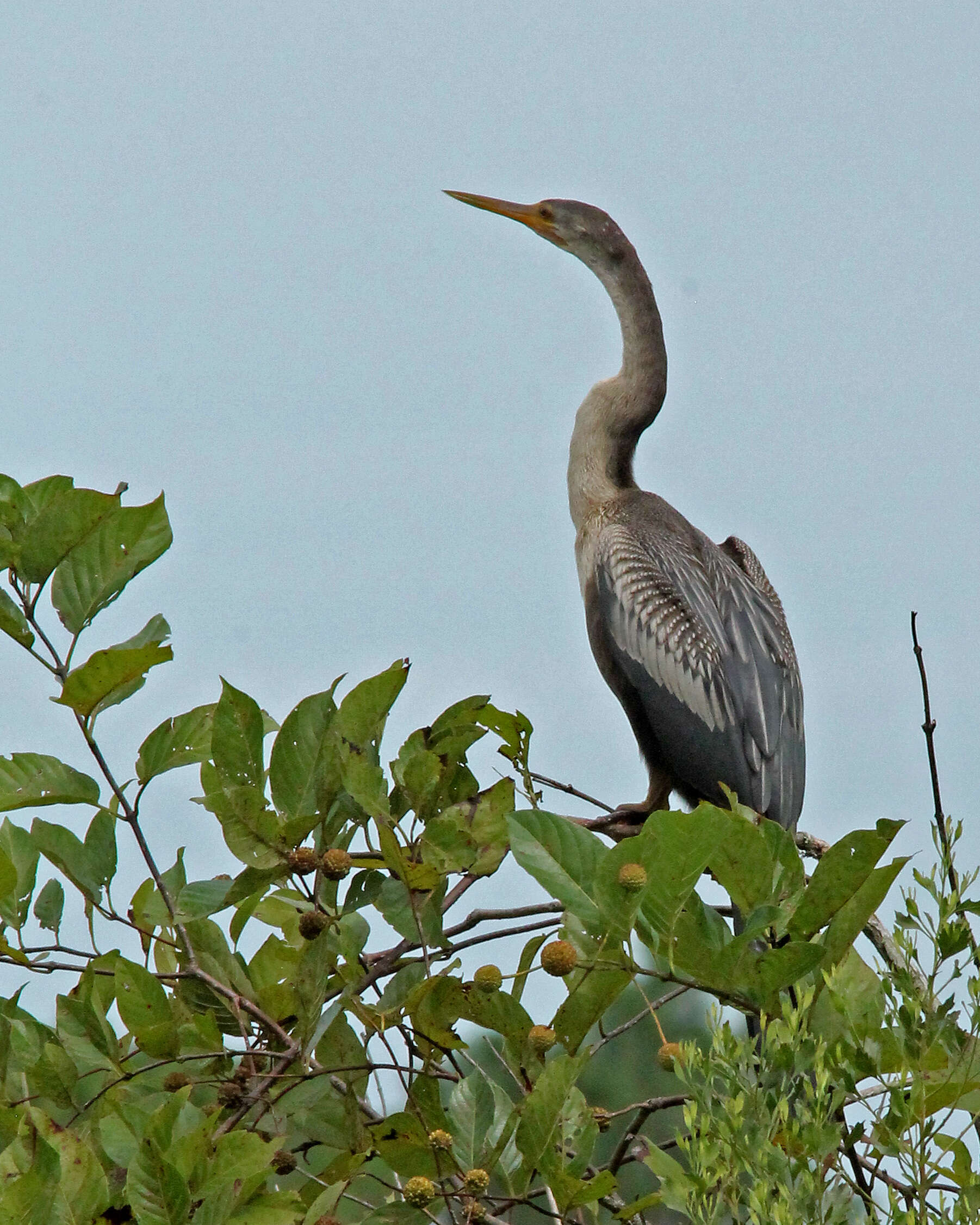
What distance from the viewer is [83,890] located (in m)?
1.76

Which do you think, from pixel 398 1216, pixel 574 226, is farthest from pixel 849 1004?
pixel 574 226

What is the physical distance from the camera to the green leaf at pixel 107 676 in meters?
1.56

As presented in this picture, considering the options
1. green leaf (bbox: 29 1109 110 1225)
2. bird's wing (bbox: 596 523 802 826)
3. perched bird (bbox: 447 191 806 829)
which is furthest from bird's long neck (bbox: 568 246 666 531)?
green leaf (bbox: 29 1109 110 1225)

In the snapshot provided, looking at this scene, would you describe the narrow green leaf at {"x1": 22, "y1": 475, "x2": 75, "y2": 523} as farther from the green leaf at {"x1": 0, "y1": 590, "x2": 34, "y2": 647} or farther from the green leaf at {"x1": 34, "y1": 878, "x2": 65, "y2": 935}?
the green leaf at {"x1": 34, "y1": 878, "x2": 65, "y2": 935}

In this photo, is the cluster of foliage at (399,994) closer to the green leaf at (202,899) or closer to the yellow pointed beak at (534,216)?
the green leaf at (202,899)

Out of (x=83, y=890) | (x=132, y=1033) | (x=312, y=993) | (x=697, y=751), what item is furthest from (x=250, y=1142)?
(x=697, y=751)

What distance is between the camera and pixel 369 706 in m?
1.58

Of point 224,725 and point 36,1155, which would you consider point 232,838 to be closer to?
point 224,725

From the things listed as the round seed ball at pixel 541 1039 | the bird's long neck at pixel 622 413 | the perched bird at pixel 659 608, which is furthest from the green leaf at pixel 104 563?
the bird's long neck at pixel 622 413

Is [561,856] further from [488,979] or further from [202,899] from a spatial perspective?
[202,899]

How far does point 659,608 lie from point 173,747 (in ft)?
8.34

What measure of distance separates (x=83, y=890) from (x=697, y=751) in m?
2.45

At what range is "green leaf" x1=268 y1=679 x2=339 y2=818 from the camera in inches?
63.7

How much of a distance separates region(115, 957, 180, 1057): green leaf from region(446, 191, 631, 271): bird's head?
3623 mm
